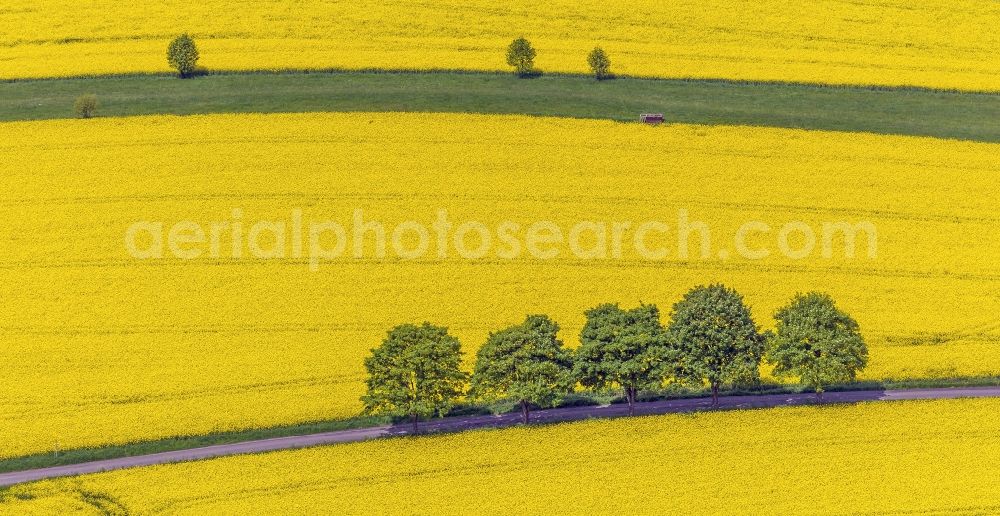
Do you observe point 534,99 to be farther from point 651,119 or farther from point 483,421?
point 483,421

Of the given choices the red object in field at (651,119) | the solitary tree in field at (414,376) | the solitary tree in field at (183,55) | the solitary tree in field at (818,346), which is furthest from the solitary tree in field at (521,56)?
the solitary tree in field at (414,376)

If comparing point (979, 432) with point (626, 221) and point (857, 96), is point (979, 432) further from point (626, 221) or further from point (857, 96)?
point (857, 96)

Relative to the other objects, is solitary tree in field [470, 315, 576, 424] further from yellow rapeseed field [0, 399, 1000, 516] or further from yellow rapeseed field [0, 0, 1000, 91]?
yellow rapeseed field [0, 0, 1000, 91]

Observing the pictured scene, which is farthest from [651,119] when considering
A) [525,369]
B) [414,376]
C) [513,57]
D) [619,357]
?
[414,376]

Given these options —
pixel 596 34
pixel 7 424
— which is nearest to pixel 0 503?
pixel 7 424

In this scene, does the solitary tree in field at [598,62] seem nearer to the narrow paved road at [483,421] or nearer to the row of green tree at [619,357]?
the row of green tree at [619,357]

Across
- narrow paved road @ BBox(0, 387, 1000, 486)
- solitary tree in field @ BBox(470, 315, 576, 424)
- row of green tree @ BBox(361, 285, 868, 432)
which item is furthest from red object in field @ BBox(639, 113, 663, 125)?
solitary tree in field @ BBox(470, 315, 576, 424)
